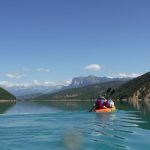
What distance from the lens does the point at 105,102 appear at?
73625 mm

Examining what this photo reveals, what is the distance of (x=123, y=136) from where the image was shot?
34219mm

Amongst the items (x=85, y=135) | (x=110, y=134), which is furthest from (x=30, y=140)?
(x=110, y=134)

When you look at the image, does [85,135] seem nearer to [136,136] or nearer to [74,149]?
[136,136]

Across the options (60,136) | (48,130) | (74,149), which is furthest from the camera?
(48,130)

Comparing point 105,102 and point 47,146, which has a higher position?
point 105,102

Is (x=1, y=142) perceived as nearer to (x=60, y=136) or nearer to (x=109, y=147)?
(x=60, y=136)

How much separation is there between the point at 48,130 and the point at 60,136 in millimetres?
4754

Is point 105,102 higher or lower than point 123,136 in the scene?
higher

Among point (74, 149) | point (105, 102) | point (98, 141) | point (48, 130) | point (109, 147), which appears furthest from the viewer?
point (105, 102)

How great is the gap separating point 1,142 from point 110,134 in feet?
33.8

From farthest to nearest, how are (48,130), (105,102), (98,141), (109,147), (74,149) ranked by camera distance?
(105,102), (48,130), (98,141), (109,147), (74,149)

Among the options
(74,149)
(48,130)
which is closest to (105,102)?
(48,130)

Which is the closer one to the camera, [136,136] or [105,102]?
[136,136]

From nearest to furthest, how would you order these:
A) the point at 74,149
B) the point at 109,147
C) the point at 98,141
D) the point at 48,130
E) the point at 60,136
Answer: the point at 74,149 → the point at 109,147 → the point at 98,141 → the point at 60,136 → the point at 48,130
